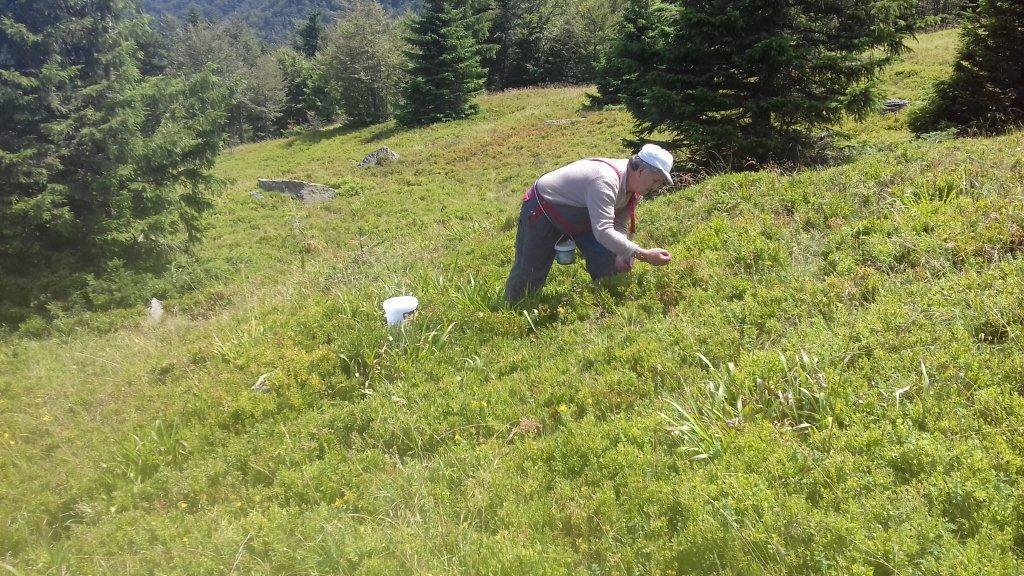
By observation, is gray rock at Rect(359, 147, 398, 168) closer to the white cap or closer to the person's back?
the person's back

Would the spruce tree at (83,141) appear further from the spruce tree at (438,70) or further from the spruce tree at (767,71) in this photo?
the spruce tree at (438,70)

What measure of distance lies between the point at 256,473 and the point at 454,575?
2.11 meters

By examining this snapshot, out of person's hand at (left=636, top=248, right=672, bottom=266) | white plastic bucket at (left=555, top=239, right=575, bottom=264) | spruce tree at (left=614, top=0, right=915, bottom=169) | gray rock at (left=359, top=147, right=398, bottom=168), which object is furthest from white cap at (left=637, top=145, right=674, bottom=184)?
gray rock at (left=359, top=147, right=398, bottom=168)

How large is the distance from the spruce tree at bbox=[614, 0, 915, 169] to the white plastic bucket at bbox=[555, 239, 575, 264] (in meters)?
5.27

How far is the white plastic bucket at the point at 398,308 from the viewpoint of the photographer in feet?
18.0

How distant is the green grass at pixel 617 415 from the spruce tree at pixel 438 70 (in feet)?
79.3

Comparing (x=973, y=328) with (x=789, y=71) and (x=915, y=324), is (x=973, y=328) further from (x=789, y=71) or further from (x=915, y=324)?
(x=789, y=71)

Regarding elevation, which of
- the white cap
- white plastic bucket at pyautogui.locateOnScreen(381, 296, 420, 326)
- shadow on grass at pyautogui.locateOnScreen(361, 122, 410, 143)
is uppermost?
the white cap

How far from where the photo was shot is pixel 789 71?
9.20 meters

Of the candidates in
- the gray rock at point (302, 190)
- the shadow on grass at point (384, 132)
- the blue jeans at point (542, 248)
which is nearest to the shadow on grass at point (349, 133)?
the shadow on grass at point (384, 132)

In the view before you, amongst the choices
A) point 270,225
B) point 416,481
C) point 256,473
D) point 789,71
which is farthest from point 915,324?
point 270,225

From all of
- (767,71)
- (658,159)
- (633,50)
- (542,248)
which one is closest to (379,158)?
(633,50)

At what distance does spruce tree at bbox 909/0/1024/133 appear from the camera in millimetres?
10328

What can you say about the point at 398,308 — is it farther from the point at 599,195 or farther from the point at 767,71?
the point at 767,71
